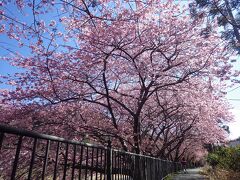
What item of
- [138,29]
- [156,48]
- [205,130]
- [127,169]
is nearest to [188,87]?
[156,48]

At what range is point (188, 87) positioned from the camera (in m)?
11.8

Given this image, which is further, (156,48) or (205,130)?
(205,130)

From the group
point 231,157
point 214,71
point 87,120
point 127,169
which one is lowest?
point 127,169

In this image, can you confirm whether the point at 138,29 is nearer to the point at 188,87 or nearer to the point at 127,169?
the point at 188,87

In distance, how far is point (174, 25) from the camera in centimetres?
1027

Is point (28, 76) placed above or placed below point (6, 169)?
above

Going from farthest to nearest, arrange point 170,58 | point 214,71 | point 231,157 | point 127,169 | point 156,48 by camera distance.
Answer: point 231,157 < point 214,71 < point 170,58 < point 156,48 < point 127,169

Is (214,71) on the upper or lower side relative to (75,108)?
upper

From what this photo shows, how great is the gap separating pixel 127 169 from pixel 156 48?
5.29 m

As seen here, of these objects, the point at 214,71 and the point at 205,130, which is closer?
the point at 214,71

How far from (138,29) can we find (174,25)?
1.82 metres

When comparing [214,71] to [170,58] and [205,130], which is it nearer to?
[170,58]

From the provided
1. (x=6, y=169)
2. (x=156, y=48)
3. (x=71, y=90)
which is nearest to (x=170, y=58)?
(x=156, y=48)

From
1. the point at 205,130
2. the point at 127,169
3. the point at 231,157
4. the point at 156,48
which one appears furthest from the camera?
the point at 205,130
